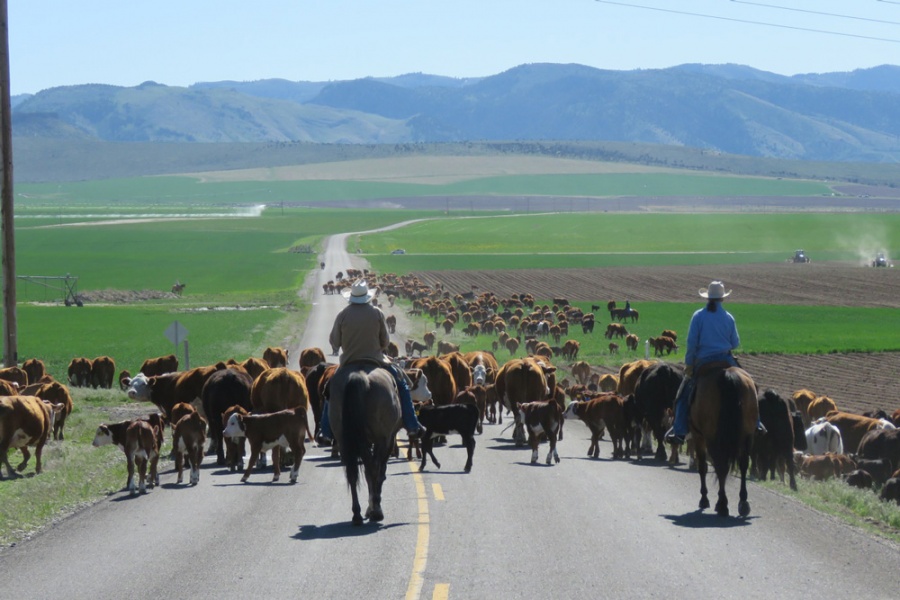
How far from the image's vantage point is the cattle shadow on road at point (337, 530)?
13.5 metres

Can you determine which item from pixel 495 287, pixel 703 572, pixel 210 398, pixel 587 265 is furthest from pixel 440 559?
pixel 587 265

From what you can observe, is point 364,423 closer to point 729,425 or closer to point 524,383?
point 729,425

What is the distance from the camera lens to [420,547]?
41.6 ft

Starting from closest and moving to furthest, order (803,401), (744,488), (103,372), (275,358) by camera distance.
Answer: (744,488)
(803,401)
(275,358)
(103,372)

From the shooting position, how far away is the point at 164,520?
14.7 meters

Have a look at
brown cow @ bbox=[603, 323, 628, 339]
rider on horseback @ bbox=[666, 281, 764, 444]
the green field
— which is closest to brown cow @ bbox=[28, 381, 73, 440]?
rider on horseback @ bbox=[666, 281, 764, 444]

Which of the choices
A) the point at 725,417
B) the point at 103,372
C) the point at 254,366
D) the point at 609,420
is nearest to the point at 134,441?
the point at 254,366

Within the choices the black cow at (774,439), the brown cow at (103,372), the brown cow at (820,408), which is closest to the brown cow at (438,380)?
the black cow at (774,439)

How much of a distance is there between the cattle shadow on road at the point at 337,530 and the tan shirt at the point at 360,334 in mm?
2010

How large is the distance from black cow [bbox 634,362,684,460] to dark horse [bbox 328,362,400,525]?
7.44 meters

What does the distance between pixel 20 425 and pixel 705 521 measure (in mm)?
10885

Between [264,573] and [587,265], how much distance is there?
99.8 meters

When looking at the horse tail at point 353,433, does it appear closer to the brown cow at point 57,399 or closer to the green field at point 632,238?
the brown cow at point 57,399

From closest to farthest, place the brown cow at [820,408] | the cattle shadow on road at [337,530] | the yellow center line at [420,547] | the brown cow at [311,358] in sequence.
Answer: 1. the yellow center line at [420,547]
2. the cattle shadow on road at [337,530]
3. the brown cow at [820,408]
4. the brown cow at [311,358]
